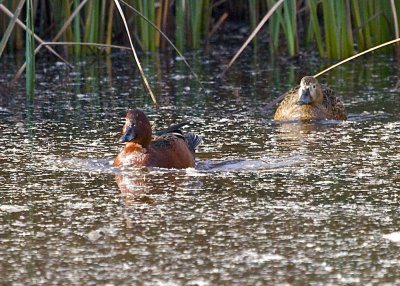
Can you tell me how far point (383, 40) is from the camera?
33.4ft

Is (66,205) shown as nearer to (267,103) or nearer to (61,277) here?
(61,277)

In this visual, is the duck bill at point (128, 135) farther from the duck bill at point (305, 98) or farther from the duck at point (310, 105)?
the duck bill at point (305, 98)

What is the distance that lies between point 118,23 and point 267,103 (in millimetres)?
3256

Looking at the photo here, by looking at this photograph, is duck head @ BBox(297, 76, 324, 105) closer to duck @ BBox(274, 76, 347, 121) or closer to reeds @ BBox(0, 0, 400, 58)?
duck @ BBox(274, 76, 347, 121)

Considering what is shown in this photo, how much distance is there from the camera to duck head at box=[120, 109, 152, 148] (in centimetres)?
592

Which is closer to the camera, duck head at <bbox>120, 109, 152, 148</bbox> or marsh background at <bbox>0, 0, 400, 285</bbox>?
marsh background at <bbox>0, 0, 400, 285</bbox>

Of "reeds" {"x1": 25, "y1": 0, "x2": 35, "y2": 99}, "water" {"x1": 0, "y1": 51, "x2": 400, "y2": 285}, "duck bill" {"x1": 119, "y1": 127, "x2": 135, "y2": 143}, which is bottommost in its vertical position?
"water" {"x1": 0, "y1": 51, "x2": 400, "y2": 285}

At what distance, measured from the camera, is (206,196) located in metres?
5.20

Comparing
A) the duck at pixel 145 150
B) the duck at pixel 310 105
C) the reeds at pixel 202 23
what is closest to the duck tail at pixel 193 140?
the duck at pixel 145 150

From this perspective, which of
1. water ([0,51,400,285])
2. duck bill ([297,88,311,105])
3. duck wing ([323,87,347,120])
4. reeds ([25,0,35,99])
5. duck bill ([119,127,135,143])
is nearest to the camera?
water ([0,51,400,285])

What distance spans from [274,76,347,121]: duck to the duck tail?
148 centimetres

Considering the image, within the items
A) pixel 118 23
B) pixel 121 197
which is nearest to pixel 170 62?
pixel 118 23

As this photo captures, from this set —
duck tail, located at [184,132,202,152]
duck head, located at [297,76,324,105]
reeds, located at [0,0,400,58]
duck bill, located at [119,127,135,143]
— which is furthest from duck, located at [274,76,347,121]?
duck bill, located at [119,127,135,143]

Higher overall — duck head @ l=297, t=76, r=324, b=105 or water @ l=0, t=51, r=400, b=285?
duck head @ l=297, t=76, r=324, b=105
